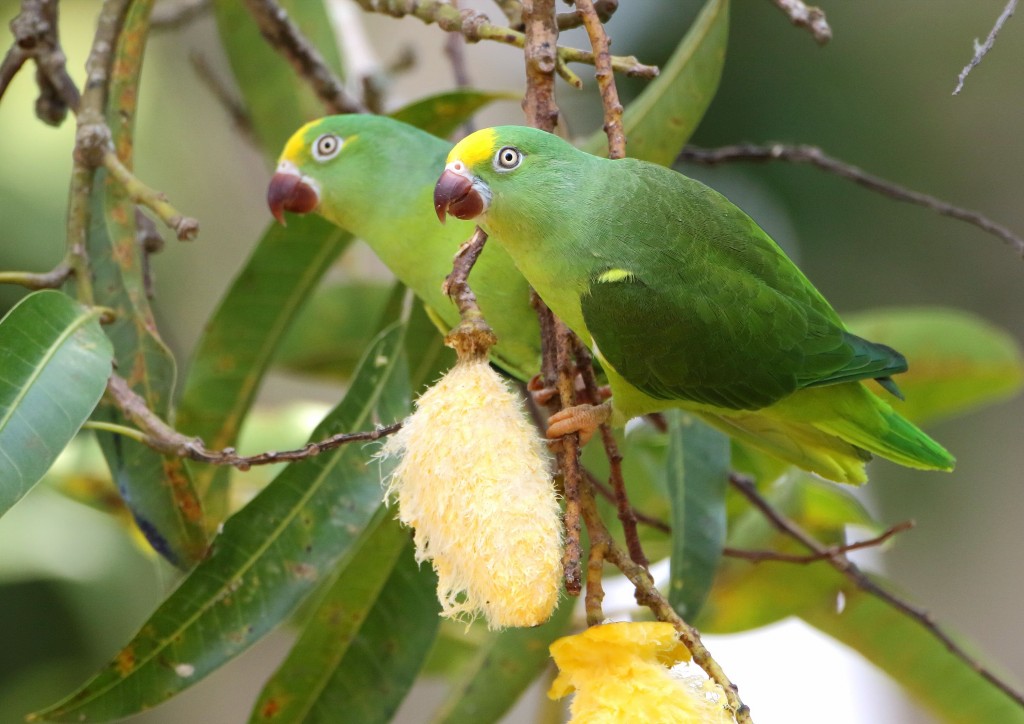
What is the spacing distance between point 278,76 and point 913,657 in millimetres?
1688

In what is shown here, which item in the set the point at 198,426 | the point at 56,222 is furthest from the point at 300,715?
the point at 56,222

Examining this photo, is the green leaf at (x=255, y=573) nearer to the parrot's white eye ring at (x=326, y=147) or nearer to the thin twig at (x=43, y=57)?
the parrot's white eye ring at (x=326, y=147)

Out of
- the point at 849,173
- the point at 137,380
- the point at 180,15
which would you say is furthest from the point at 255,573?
the point at 180,15

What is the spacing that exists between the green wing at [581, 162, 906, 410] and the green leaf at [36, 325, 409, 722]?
34 centimetres

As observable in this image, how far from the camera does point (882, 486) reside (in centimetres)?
486

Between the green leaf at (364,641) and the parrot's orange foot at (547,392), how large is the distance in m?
0.28

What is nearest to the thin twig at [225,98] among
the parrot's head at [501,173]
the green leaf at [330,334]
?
the green leaf at [330,334]

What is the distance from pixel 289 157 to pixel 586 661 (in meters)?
1.06

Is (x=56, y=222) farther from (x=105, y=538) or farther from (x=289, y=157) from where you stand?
(x=289, y=157)

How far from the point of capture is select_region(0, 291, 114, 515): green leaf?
3.45ft

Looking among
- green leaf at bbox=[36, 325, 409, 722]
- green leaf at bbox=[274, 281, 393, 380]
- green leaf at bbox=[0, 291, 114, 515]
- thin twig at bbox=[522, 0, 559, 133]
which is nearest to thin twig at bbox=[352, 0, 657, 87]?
thin twig at bbox=[522, 0, 559, 133]

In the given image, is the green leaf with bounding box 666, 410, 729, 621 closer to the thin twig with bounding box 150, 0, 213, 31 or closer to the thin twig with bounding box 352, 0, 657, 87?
the thin twig with bounding box 352, 0, 657, 87

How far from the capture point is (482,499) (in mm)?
919

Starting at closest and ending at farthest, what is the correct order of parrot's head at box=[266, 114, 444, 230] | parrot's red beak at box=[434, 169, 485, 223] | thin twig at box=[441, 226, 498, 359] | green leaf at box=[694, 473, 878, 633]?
thin twig at box=[441, 226, 498, 359]
parrot's red beak at box=[434, 169, 485, 223]
parrot's head at box=[266, 114, 444, 230]
green leaf at box=[694, 473, 878, 633]
